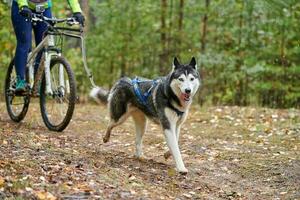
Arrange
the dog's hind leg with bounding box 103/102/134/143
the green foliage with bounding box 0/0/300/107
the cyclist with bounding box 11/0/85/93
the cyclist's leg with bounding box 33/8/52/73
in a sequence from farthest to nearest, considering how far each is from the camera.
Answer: the green foliage with bounding box 0/0/300/107 → the cyclist's leg with bounding box 33/8/52/73 → the cyclist with bounding box 11/0/85/93 → the dog's hind leg with bounding box 103/102/134/143

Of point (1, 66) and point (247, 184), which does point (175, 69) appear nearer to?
point (247, 184)

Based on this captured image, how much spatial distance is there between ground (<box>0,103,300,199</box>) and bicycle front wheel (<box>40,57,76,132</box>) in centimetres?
20

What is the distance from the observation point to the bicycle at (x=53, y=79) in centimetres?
657

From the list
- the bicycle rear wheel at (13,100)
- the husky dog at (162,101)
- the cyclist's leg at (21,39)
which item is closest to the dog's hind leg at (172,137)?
the husky dog at (162,101)

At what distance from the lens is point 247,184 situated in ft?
18.5

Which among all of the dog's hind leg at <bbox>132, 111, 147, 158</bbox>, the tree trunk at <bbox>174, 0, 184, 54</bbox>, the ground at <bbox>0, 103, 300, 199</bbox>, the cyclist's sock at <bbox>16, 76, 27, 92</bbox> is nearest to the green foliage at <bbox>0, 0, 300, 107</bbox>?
the tree trunk at <bbox>174, 0, 184, 54</bbox>

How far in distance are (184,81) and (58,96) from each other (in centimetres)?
200

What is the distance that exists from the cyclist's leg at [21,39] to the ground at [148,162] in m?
0.73

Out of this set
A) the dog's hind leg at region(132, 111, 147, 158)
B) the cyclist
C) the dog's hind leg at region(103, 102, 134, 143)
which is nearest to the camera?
the dog's hind leg at region(103, 102, 134, 143)

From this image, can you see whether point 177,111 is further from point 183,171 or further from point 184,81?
point 183,171

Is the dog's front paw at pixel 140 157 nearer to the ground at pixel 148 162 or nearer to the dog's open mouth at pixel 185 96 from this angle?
the ground at pixel 148 162

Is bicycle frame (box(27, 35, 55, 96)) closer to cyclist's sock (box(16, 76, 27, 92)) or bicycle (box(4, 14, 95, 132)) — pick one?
bicycle (box(4, 14, 95, 132))

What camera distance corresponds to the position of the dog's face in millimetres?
5430

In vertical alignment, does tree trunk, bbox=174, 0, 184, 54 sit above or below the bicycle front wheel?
above
